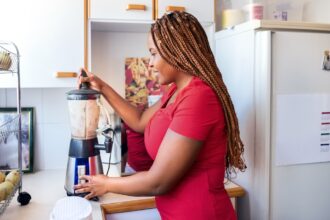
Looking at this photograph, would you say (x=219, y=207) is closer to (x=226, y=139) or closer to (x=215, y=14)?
(x=226, y=139)

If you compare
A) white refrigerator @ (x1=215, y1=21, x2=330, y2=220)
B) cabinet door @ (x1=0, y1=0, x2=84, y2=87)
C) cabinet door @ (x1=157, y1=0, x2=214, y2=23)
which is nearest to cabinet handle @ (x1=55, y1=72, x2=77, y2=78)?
cabinet door @ (x1=0, y1=0, x2=84, y2=87)

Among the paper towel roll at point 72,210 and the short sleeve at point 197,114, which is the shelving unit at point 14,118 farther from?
A: the short sleeve at point 197,114

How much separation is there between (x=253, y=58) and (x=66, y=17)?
819 millimetres

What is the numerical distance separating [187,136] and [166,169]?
0.12 meters

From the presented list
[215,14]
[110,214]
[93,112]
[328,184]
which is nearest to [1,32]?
[93,112]

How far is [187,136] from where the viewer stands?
979mm

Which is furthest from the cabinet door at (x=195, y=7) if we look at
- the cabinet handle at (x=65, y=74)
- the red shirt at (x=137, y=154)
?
the red shirt at (x=137, y=154)

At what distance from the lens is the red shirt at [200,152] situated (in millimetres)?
997

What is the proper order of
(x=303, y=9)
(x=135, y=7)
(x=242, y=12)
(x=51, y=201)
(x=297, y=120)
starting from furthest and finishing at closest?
(x=303, y=9) < (x=242, y=12) < (x=135, y=7) < (x=297, y=120) < (x=51, y=201)

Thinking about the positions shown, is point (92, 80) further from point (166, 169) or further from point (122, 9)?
point (166, 169)

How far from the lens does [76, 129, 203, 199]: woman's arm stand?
0.99m

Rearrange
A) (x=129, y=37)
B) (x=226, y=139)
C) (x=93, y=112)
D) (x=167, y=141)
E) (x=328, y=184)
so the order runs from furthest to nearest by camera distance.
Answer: (x=129, y=37) → (x=328, y=184) → (x=93, y=112) → (x=226, y=139) → (x=167, y=141)

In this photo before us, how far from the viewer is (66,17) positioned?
1.50 metres

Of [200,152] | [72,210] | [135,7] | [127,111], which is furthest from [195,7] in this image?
[72,210]
